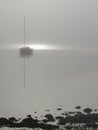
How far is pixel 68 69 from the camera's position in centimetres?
143

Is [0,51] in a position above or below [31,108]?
above

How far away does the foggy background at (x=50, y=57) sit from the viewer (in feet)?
4.64

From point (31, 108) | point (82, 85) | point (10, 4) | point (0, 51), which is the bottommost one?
point (31, 108)

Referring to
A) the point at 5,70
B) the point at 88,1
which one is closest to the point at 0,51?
the point at 5,70

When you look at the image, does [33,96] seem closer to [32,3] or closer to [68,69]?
[68,69]

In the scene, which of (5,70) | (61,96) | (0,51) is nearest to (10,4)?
(0,51)

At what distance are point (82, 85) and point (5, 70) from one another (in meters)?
0.56

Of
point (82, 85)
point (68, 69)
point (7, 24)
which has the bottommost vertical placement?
point (82, 85)

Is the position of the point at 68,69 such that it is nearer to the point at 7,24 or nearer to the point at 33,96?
the point at 33,96

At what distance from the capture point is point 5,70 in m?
1.46

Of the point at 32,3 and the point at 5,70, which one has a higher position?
the point at 32,3

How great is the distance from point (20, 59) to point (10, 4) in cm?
42

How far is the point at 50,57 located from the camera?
4.74ft

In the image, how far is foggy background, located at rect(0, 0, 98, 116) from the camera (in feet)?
4.64
